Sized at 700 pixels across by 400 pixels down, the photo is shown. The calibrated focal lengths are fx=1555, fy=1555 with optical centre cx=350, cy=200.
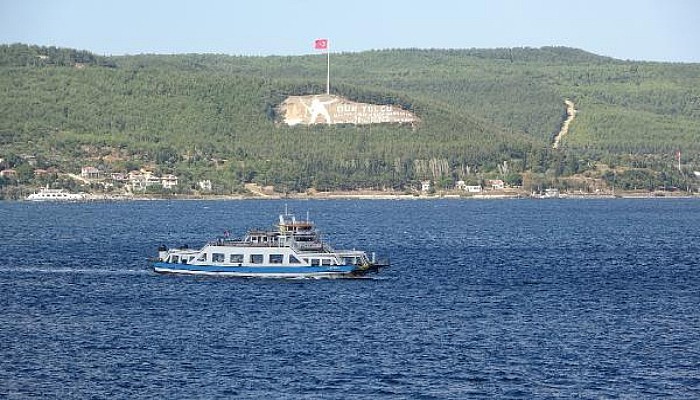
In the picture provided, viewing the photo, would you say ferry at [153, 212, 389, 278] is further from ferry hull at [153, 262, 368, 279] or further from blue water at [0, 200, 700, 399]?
blue water at [0, 200, 700, 399]

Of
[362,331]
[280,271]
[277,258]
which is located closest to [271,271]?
[280,271]

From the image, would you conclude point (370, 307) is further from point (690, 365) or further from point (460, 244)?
point (460, 244)

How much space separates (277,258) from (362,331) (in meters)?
32.1

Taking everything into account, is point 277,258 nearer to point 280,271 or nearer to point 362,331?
point 280,271

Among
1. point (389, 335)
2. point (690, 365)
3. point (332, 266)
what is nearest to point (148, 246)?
point (332, 266)

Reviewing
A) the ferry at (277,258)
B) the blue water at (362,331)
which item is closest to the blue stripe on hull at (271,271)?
the ferry at (277,258)

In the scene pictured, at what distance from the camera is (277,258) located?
12412 centimetres

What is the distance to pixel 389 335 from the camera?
91.0 meters

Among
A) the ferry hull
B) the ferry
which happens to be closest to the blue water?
the ferry hull

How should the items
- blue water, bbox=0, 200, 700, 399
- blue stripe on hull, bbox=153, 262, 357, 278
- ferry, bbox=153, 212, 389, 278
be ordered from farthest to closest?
ferry, bbox=153, 212, 389, 278
blue stripe on hull, bbox=153, 262, 357, 278
blue water, bbox=0, 200, 700, 399

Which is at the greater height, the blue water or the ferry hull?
the ferry hull

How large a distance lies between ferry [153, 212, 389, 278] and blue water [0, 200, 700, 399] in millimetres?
1441

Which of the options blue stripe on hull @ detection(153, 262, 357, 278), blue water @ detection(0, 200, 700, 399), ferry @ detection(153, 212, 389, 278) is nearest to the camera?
blue water @ detection(0, 200, 700, 399)

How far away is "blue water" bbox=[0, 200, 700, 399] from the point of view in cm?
7588
